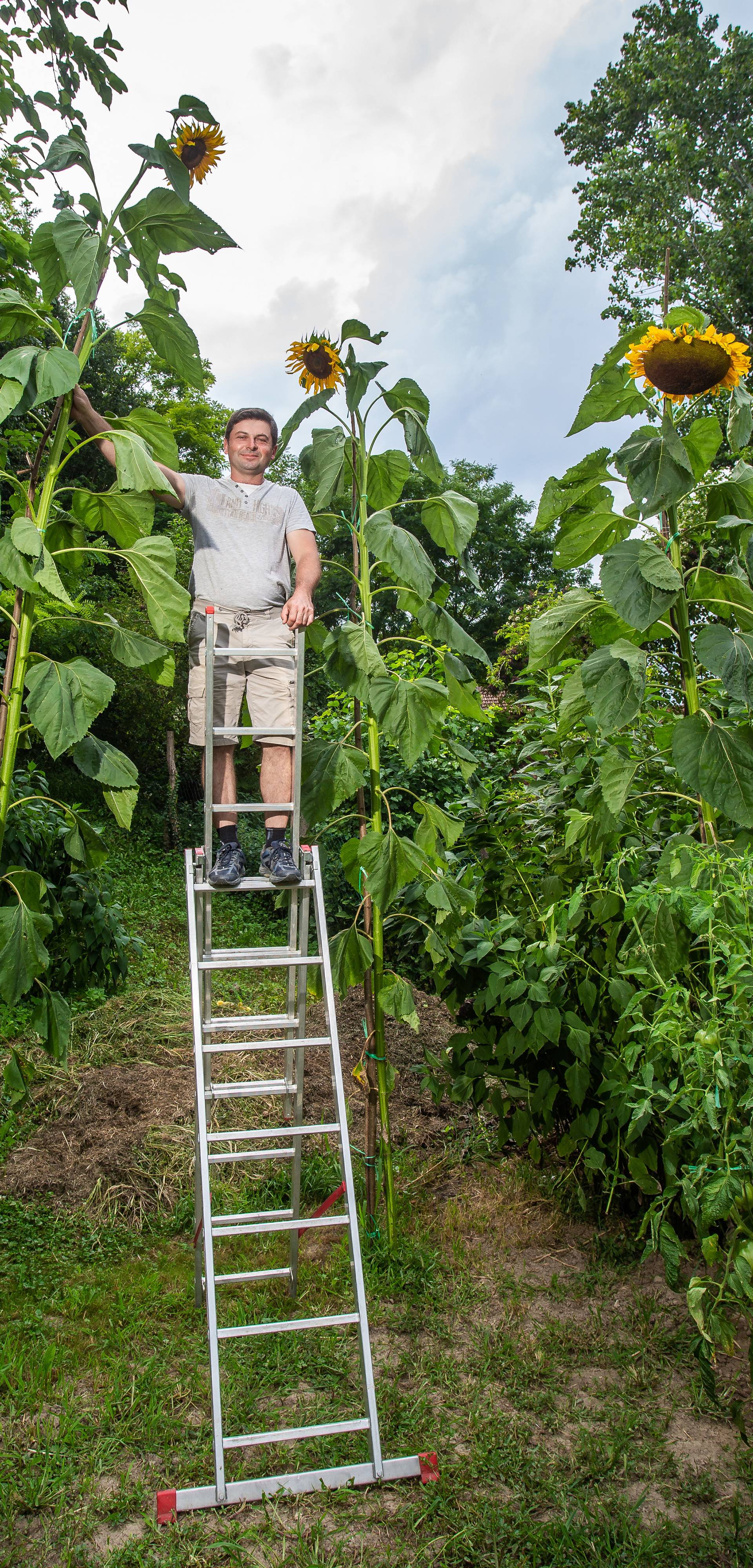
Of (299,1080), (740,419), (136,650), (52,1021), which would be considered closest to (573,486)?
(740,419)

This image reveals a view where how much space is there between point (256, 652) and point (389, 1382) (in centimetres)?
190

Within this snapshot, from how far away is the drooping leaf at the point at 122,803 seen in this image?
8.97 feet

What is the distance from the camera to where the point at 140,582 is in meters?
2.66

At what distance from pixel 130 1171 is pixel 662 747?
8.21 feet

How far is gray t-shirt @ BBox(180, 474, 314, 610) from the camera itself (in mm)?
2941

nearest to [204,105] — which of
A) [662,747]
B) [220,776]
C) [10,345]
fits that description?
[220,776]

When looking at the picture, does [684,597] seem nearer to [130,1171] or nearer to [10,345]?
[130,1171]

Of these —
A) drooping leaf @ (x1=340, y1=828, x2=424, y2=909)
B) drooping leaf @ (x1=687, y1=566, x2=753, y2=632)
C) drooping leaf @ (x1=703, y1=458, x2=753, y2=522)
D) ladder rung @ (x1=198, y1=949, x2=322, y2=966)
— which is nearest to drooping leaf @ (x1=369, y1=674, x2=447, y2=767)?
drooping leaf @ (x1=340, y1=828, x2=424, y2=909)

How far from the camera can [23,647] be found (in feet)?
8.55

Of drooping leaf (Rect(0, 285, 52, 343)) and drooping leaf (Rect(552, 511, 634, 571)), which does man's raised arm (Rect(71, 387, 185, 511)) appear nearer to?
drooping leaf (Rect(0, 285, 52, 343))

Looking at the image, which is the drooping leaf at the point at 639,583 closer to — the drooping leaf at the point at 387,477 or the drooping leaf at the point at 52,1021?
the drooping leaf at the point at 387,477

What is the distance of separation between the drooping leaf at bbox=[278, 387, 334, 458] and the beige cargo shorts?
0.64m

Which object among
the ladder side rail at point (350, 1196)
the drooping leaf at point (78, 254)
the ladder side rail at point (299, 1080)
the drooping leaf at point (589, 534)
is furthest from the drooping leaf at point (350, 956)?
the drooping leaf at point (78, 254)

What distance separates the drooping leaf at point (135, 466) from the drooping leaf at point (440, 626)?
3.13 feet
